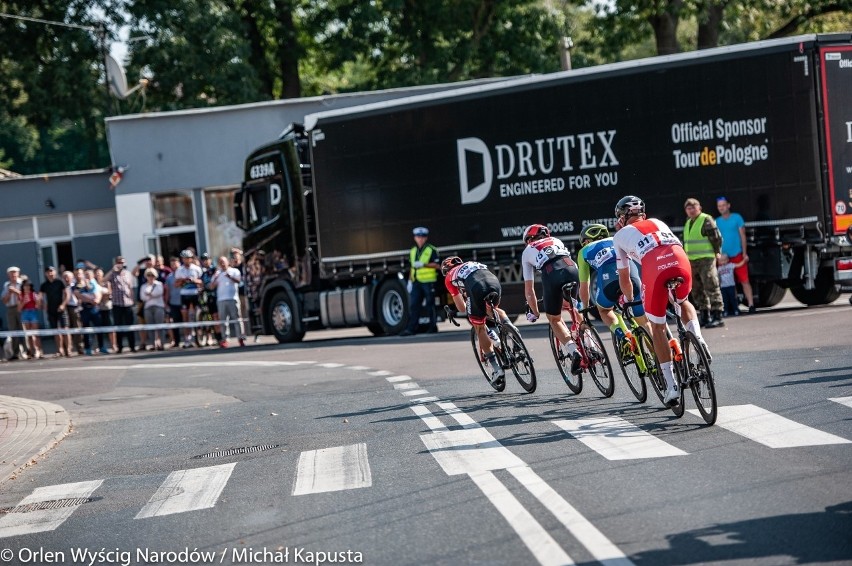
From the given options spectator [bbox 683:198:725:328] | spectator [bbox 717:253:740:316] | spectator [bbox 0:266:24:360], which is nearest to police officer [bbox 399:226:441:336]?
spectator [bbox 717:253:740:316]

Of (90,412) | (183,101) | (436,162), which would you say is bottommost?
(90,412)

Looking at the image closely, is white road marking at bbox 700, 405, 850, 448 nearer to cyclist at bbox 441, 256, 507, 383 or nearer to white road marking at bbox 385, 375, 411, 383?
cyclist at bbox 441, 256, 507, 383

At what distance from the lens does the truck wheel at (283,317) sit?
2781 cm

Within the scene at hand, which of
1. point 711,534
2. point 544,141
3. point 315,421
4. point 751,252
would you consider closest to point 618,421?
point 315,421

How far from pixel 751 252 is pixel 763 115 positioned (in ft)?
6.85

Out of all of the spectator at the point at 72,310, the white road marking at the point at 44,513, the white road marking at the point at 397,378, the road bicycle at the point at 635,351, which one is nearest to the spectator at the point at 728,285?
the white road marking at the point at 397,378

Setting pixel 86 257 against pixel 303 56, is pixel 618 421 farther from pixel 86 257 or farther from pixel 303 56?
pixel 303 56

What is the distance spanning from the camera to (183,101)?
43.9m

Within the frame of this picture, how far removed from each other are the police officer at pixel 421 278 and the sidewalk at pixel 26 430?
7.63 m

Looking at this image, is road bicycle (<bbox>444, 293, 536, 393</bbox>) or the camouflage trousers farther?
the camouflage trousers

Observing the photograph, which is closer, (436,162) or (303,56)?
(436,162)

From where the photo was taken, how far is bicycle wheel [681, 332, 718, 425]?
10.3 meters

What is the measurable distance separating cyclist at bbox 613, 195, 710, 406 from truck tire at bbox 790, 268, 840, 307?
10.7 meters

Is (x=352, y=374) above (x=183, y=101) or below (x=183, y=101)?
below
